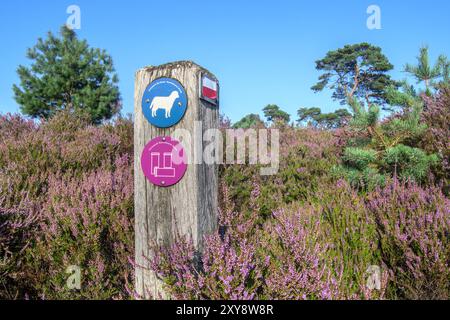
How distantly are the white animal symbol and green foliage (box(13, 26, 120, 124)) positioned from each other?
19580 millimetres

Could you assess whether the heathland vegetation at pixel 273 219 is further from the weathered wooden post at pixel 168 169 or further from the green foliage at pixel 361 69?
the green foliage at pixel 361 69

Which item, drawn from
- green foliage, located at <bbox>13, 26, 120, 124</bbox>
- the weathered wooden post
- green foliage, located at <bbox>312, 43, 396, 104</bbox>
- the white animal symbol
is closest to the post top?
the weathered wooden post

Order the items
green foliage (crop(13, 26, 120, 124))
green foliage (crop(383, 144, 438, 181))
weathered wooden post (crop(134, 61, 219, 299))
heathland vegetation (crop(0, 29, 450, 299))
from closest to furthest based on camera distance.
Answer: heathland vegetation (crop(0, 29, 450, 299)), weathered wooden post (crop(134, 61, 219, 299)), green foliage (crop(383, 144, 438, 181)), green foliage (crop(13, 26, 120, 124))

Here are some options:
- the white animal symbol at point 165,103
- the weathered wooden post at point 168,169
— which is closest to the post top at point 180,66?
the weathered wooden post at point 168,169

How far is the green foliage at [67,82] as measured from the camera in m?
21.8

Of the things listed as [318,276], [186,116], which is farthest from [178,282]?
[186,116]

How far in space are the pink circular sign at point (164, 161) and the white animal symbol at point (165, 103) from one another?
0.61ft

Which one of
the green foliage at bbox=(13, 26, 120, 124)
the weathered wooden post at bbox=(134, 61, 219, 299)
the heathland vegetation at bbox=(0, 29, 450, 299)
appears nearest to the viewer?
the heathland vegetation at bbox=(0, 29, 450, 299)

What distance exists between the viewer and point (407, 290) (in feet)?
9.00

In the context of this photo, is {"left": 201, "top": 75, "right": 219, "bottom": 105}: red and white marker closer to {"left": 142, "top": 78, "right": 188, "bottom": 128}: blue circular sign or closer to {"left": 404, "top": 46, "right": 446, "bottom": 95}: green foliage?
{"left": 142, "top": 78, "right": 188, "bottom": 128}: blue circular sign

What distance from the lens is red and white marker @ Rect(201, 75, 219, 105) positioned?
2.63 meters

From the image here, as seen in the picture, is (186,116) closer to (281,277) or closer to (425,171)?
(281,277)

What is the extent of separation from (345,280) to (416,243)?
57cm
